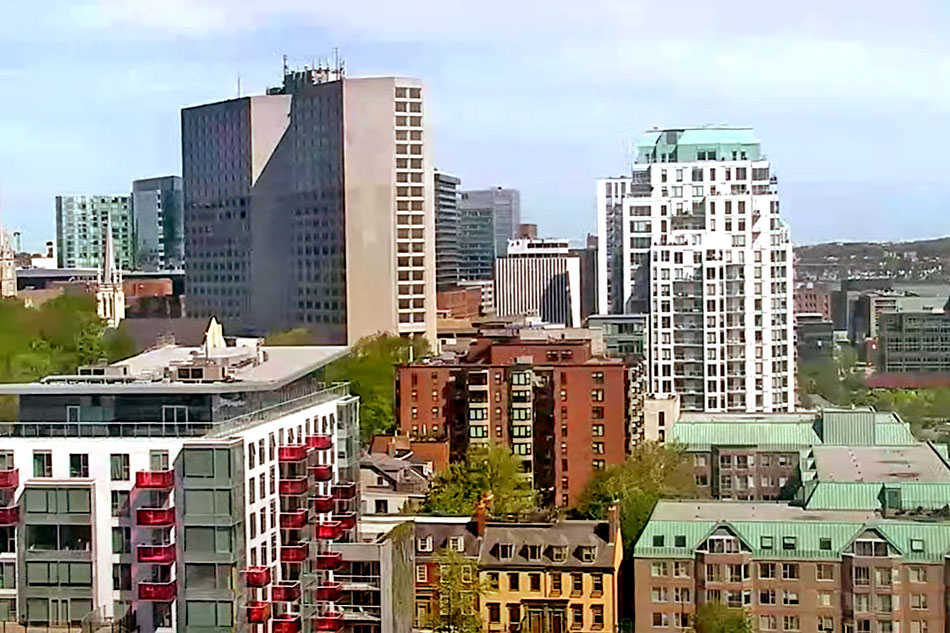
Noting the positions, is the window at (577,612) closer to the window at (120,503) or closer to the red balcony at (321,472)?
the red balcony at (321,472)

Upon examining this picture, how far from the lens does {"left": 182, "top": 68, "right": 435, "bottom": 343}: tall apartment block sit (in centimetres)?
3838

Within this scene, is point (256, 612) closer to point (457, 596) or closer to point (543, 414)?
point (457, 596)

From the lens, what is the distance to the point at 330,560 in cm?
1485

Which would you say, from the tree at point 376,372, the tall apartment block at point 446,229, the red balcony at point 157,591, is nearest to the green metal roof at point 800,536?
the red balcony at point 157,591

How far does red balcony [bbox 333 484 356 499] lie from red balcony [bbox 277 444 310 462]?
1196 mm

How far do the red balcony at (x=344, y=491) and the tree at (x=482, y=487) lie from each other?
484 cm

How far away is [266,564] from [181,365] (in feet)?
7.31

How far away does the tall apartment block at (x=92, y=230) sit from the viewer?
71750 mm

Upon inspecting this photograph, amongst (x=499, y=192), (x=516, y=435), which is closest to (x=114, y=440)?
(x=516, y=435)

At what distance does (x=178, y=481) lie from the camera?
1288cm

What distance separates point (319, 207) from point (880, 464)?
19705 mm

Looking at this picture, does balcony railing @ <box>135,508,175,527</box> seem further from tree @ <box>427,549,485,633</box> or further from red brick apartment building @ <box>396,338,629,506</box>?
red brick apartment building @ <box>396,338,629,506</box>

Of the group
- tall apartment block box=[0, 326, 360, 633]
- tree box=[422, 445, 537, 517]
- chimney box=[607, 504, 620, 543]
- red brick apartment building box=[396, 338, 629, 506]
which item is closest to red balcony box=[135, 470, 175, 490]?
tall apartment block box=[0, 326, 360, 633]

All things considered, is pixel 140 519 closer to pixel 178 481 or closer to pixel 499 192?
pixel 178 481
